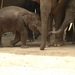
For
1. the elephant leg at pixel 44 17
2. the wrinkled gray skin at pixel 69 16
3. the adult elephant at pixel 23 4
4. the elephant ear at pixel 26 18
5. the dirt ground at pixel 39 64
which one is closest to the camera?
the dirt ground at pixel 39 64

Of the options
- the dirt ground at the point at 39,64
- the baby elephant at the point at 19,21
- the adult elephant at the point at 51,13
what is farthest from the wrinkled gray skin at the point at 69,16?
the dirt ground at the point at 39,64

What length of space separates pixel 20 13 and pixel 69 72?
2.63m

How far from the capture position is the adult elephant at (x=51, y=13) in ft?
19.2

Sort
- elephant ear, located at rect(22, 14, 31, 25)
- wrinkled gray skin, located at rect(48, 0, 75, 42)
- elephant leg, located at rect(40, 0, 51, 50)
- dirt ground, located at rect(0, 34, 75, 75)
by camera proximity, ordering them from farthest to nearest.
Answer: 1. elephant ear, located at rect(22, 14, 31, 25)
2. wrinkled gray skin, located at rect(48, 0, 75, 42)
3. elephant leg, located at rect(40, 0, 51, 50)
4. dirt ground, located at rect(0, 34, 75, 75)

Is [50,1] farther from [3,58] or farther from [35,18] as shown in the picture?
[3,58]

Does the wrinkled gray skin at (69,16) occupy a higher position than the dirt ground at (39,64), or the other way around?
the wrinkled gray skin at (69,16)

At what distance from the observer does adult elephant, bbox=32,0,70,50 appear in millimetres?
5840

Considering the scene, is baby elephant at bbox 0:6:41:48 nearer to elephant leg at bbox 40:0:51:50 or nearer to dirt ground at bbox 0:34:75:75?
elephant leg at bbox 40:0:51:50

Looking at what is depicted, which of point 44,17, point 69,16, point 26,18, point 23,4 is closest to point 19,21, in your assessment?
point 26,18

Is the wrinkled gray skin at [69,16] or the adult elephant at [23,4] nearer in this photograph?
the wrinkled gray skin at [69,16]

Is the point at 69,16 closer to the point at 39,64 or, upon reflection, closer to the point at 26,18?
the point at 26,18

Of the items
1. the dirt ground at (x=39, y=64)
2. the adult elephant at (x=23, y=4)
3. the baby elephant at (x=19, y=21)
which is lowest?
the dirt ground at (x=39, y=64)

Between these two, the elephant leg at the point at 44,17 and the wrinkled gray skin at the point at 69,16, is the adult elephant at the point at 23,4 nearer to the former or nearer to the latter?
the wrinkled gray skin at the point at 69,16

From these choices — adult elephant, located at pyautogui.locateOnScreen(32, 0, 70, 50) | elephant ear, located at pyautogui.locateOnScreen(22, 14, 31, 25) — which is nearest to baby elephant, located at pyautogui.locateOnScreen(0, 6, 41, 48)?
elephant ear, located at pyautogui.locateOnScreen(22, 14, 31, 25)
